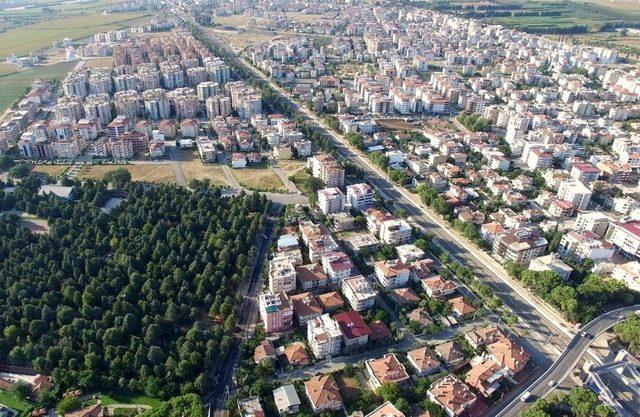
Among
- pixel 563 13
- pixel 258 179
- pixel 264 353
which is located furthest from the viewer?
pixel 563 13

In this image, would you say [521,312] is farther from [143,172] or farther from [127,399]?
[143,172]

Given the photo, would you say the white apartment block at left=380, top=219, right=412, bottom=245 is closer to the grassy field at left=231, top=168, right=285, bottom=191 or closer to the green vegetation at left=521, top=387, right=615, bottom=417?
the grassy field at left=231, top=168, right=285, bottom=191

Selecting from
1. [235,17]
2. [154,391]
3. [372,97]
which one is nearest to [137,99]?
[372,97]

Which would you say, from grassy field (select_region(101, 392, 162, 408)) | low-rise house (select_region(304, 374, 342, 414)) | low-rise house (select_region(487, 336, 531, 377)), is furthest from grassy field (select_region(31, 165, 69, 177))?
low-rise house (select_region(487, 336, 531, 377))

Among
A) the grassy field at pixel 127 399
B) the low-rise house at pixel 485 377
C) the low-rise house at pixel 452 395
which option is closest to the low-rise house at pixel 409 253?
the low-rise house at pixel 485 377

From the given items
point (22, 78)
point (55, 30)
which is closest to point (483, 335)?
point (22, 78)
